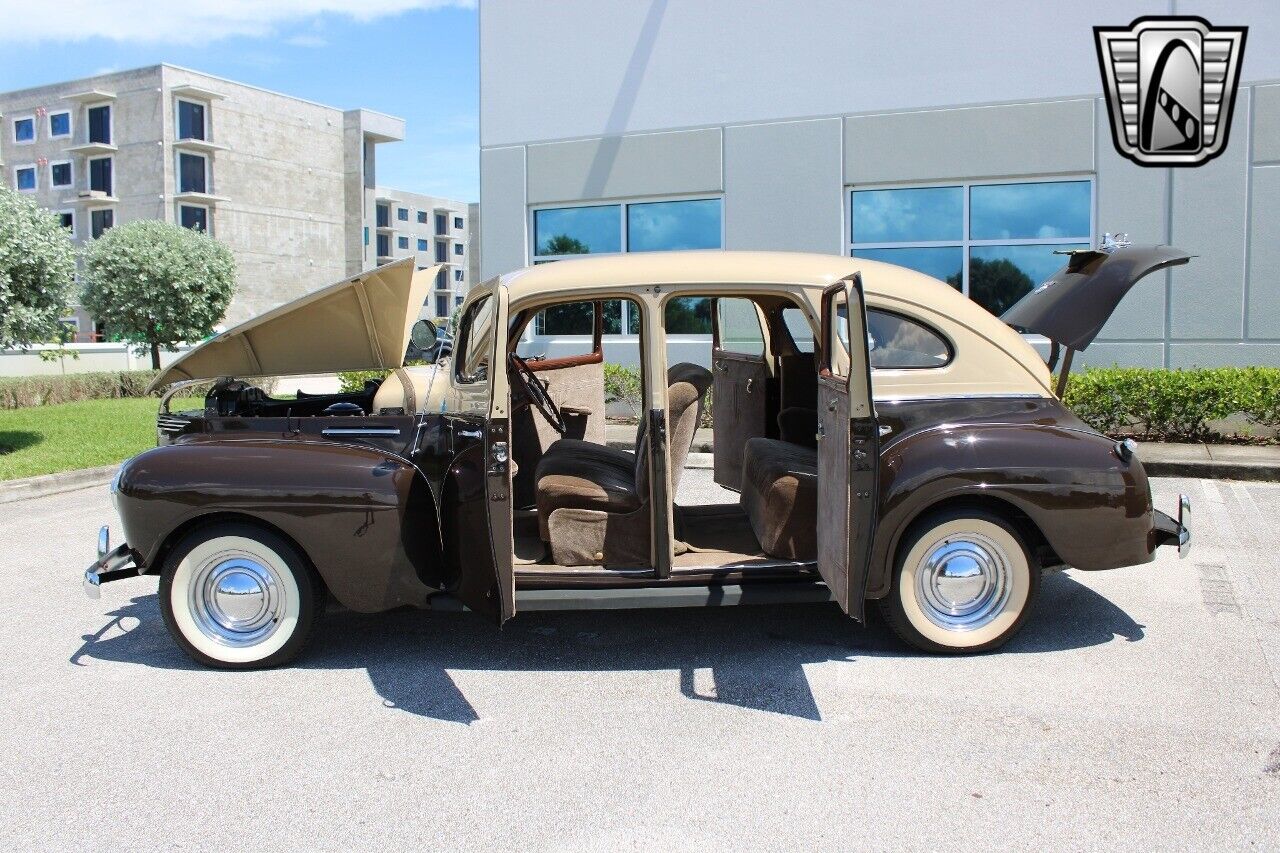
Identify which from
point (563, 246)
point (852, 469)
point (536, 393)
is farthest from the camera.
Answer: point (563, 246)

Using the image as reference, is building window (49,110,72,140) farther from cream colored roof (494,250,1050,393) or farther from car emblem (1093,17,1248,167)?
cream colored roof (494,250,1050,393)

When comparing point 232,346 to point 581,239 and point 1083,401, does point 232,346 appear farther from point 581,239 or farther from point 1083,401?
point 581,239

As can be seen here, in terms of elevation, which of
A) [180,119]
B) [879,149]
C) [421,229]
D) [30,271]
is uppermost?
[180,119]

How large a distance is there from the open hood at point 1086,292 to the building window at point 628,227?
8.75 meters

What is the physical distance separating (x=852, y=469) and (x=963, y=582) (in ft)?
3.43

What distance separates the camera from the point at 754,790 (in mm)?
3721

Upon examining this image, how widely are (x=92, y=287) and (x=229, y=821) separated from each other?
28822 millimetres

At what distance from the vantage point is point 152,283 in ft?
93.9

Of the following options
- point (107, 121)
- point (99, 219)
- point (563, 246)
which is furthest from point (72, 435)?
point (107, 121)

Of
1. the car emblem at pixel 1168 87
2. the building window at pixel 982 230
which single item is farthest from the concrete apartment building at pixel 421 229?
the car emblem at pixel 1168 87

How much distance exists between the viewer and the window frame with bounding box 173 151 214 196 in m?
61.7

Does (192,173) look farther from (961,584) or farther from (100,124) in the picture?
(961,584)

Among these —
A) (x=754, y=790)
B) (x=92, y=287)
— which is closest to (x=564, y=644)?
(x=754, y=790)

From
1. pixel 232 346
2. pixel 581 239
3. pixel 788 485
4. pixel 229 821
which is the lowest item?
pixel 229 821
